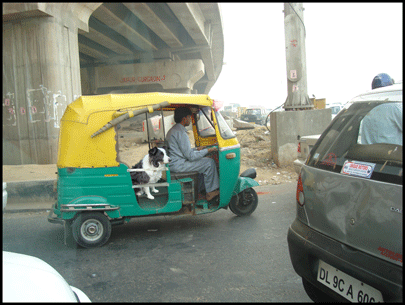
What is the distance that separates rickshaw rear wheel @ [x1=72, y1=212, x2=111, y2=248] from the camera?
442 centimetres

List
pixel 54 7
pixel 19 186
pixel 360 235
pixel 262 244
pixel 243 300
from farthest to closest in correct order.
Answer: pixel 54 7, pixel 19 186, pixel 262 244, pixel 243 300, pixel 360 235

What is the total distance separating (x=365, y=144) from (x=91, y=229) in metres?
3.42

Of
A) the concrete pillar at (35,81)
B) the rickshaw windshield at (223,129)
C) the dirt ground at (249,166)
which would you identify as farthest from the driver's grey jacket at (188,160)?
the concrete pillar at (35,81)

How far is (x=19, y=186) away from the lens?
6.96m

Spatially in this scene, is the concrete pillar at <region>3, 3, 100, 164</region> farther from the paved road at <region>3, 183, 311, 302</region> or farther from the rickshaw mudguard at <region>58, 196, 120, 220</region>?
the rickshaw mudguard at <region>58, 196, 120, 220</region>

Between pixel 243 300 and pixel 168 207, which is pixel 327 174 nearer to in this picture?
pixel 243 300

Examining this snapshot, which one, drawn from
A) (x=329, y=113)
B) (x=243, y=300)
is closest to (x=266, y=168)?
(x=329, y=113)

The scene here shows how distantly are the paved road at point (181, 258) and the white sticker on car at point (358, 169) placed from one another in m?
1.26

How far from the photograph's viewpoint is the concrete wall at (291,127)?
9.62 metres

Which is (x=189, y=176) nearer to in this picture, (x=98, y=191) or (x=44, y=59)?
(x=98, y=191)

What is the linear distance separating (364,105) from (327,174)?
1.96 ft

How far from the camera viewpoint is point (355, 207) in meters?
2.17

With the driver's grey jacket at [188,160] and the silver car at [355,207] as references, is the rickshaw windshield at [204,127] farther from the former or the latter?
the silver car at [355,207]

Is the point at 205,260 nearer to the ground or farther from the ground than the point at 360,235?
nearer to the ground
